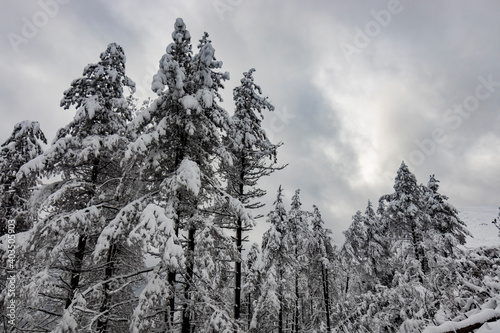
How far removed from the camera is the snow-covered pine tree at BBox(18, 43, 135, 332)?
8258mm

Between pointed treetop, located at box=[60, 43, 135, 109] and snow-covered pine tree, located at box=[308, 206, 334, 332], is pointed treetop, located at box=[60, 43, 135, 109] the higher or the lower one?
the higher one

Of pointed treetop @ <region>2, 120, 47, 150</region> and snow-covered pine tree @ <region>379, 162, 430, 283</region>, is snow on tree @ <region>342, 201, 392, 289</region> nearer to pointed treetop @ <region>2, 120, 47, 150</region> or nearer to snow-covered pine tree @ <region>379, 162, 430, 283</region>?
snow-covered pine tree @ <region>379, 162, 430, 283</region>

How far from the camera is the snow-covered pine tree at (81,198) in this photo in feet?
27.1

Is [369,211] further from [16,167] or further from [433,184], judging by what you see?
[16,167]

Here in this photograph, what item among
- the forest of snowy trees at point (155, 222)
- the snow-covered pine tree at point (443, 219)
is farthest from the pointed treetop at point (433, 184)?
the forest of snowy trees at point (155, 222)

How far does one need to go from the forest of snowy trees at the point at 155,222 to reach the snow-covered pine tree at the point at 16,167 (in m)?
0.06

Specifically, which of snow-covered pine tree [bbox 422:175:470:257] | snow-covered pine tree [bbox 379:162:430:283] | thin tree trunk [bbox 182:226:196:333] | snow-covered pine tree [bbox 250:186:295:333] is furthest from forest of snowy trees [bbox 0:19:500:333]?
snow-covered pine tree [bbox 422:175:470:257]

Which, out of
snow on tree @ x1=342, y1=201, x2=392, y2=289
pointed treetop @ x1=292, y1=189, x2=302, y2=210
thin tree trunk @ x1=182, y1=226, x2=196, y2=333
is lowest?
thin tree trunk @ x1=182, y1=226, x2=196, y2=333

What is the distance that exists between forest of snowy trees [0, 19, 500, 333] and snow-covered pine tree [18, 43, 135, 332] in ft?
0.18

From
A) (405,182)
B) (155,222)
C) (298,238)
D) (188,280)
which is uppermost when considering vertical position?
(405,182)

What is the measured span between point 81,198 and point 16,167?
7220mm

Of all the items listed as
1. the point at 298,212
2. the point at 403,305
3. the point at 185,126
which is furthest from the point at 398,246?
the point at 185,126

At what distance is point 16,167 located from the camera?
13.8 metres

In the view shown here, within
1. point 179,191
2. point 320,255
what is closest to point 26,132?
point 179,191
